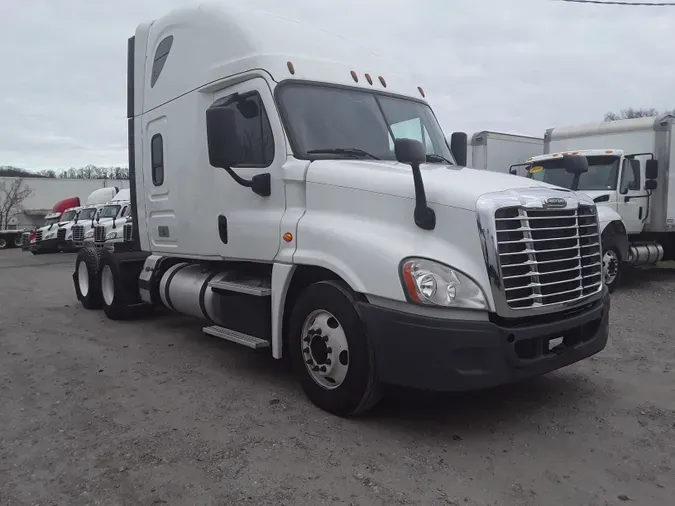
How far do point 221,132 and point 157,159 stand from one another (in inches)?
104

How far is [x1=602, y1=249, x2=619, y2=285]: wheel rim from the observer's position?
10263 millimetres

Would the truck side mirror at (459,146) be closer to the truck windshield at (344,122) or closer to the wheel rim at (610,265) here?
the truck windshield at (344,122)

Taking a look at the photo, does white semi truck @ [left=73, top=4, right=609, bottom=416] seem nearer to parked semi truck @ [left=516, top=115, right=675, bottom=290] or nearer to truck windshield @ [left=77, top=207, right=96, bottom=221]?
parked semi truck @ [left=516, top=115, right=675, bottom=290]

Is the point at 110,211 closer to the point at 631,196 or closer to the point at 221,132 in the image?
the point at 631,196

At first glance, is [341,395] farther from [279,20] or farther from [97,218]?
[97,218]

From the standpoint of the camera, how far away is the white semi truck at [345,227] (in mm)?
3816

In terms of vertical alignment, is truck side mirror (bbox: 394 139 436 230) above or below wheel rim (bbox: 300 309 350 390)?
above

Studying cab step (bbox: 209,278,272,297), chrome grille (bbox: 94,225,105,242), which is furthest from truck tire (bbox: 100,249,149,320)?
chrome grille (bbox: 94,225,105,242)

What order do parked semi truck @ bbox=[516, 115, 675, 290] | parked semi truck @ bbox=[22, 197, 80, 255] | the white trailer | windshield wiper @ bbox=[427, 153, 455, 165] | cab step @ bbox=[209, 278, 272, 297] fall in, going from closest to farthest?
1. cab step @ bbox=[209, 278, 272, 297]
2. windshield wiper @ bbox=[427, 153, 455, 165]
3. parked semi truck @ bbox=[516, 115, 675, 290]
4. the white trailer
5. parked semi truck @ bbox=[22, 197, 80, 255]

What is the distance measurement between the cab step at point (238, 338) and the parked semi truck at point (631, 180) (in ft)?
25.0

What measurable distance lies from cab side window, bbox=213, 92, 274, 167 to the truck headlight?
6.01ft

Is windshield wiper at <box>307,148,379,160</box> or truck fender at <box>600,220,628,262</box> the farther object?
truck fender at <box>600,220,628,262</box>

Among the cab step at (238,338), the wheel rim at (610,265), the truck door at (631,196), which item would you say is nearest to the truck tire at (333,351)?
the cab step at (238,338)

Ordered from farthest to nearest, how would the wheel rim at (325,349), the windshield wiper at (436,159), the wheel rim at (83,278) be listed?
the wheel rim at (83,278) → the windshield wiper at (436,159) → the wheel rim at (325,349)
